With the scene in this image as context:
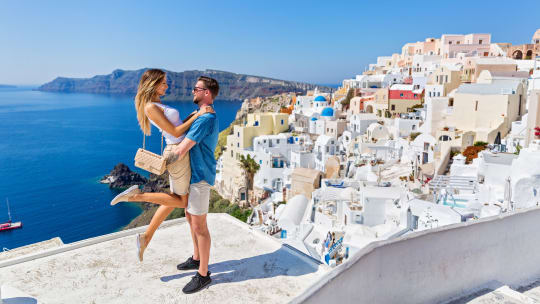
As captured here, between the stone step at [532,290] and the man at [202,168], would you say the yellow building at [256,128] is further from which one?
the stone step at [532,290]

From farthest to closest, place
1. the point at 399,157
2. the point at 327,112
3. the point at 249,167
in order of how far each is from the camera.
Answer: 1. the point at 327,112
2. the point at 249,167
3. the point at 399,157

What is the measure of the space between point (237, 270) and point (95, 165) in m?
55.3

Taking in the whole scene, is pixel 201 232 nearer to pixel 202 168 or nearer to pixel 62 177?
pixel 202 168

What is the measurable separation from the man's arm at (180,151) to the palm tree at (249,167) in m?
24.9

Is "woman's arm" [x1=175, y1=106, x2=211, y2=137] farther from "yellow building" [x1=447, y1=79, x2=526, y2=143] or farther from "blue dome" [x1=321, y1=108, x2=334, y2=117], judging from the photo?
"blue dome" [x1=321, y1=108, x2=334, y2=117]

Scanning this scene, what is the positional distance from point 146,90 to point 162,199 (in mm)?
886

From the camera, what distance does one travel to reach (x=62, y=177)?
4734 cm

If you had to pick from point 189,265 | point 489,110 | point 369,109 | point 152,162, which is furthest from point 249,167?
point 152,162

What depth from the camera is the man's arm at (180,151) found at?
3051 mm

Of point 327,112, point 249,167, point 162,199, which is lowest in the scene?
point 249,167

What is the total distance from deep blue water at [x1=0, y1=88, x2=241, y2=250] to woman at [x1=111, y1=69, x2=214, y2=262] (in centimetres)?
3069

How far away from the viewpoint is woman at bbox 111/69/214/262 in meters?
3.07

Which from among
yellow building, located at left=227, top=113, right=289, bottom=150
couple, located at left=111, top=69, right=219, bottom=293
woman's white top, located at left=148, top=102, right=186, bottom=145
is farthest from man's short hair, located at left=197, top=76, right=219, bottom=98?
yellow building, located at left=227, top=113, right=289, bottom=150

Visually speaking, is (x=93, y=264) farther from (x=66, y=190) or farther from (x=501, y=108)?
(x=66, y=190)
